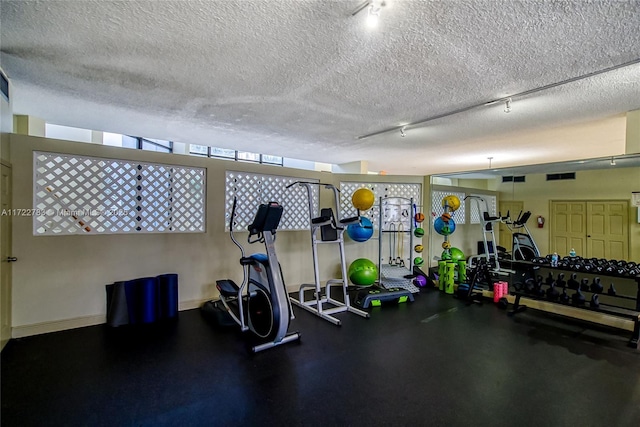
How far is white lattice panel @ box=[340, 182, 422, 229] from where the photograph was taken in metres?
5.19

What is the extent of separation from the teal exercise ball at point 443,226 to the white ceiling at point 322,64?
1608mm

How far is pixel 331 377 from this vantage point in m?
2.26

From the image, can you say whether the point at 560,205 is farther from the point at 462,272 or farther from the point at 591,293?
the point at 462,272

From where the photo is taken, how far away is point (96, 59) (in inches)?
97.5

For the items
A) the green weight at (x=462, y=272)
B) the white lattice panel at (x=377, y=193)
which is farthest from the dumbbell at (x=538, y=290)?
the white lattice panel at (x=377, y=193)

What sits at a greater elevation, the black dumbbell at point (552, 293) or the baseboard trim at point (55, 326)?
the black dumbbell at point (552, 293)

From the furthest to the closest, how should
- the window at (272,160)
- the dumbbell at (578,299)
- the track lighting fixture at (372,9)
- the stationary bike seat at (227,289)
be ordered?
the window at (272,160), the dumbbell at (578,299), the stationary bike seat at (227,289), the track lighting fixture at (372,9)

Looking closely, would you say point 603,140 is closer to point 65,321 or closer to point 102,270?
point 102,270

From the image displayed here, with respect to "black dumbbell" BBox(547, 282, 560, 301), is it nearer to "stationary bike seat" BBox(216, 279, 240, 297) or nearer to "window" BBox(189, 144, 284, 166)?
"stationary bike seat" BBox(216, 279, 240, 297)

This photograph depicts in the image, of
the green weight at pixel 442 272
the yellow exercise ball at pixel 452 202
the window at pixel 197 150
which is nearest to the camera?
the green weight at pixel 442 272

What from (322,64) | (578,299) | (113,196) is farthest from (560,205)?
(113,196)

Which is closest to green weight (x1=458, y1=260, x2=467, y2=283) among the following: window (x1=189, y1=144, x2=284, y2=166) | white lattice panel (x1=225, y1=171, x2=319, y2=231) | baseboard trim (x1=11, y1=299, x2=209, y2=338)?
white lattice panel (x1=225, y1=171, x2=319, y2=231)

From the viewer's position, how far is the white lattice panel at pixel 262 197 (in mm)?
4199

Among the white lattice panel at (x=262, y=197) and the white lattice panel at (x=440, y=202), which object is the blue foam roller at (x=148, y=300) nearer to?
the white lattice panel at (x=262, y=197)
